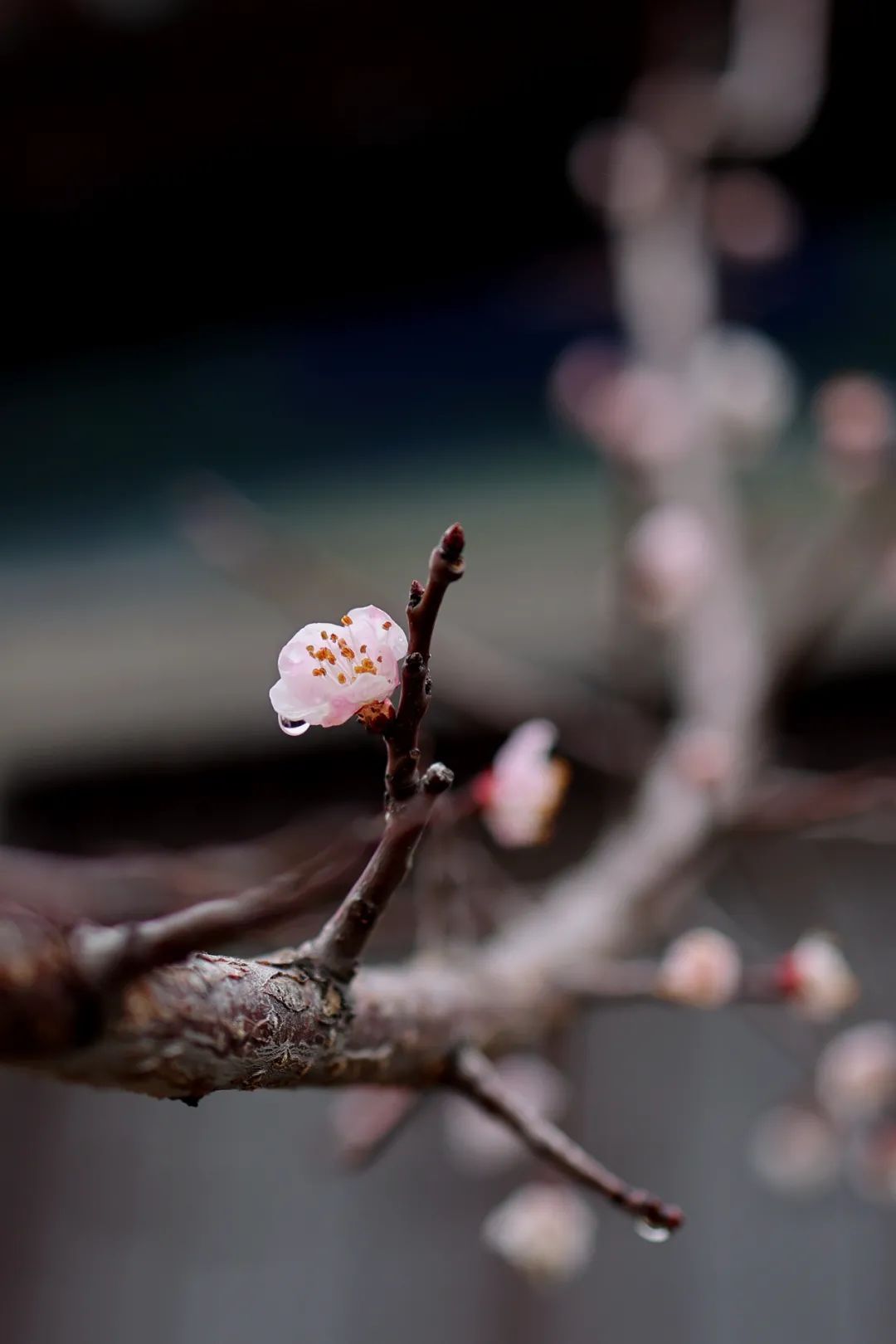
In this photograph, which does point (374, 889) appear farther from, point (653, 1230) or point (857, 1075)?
point (857, 1075)

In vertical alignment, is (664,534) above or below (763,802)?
above

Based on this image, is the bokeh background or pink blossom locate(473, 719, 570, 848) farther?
the bokeh background

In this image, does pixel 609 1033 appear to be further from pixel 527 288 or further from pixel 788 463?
pixel 527 288

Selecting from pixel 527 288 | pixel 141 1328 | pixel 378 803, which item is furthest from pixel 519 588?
pixel 141 1328

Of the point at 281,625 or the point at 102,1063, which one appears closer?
the point at 102,1063

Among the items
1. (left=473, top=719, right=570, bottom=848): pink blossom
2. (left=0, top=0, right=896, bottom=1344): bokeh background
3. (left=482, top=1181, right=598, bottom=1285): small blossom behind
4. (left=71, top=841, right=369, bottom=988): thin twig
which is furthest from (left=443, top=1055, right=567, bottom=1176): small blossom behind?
(left=71, top=841, right=369, bottom=988): thin twig

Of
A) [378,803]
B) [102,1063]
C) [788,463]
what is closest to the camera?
[102,1063]

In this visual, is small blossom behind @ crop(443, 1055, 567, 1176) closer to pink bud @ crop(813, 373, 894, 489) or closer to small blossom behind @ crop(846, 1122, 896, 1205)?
small blossom behind @ crop(846, 1122, 896, 1205)
